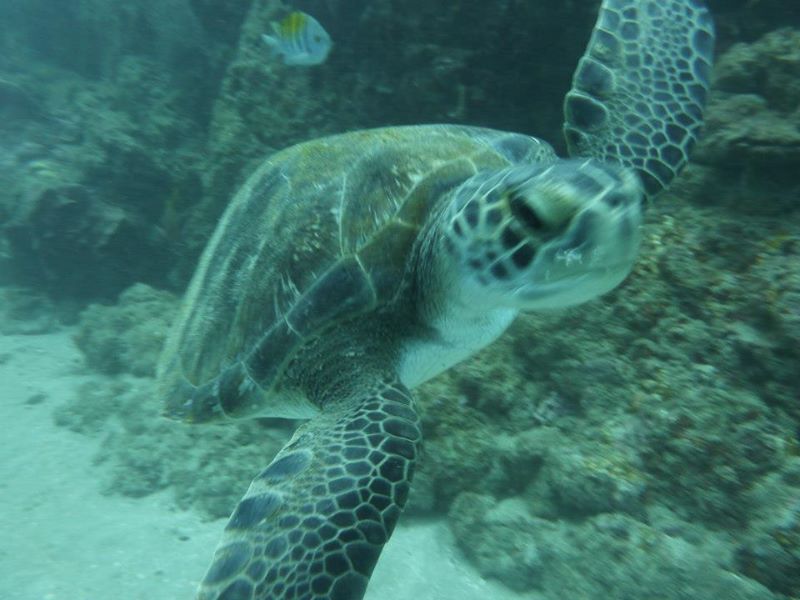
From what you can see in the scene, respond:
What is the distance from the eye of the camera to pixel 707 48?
3.64m

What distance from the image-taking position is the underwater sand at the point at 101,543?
11.1 feet

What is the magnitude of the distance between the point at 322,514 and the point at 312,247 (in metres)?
1.33

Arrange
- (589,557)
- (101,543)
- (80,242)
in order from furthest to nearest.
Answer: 1. (80,242)
2. (101,543)
3. (589,557)

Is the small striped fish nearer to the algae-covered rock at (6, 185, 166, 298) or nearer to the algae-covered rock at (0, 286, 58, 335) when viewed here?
the algae-covered rock at (6, 185, 166, 298)

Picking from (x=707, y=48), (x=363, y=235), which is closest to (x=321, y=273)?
(x=363, y=235)

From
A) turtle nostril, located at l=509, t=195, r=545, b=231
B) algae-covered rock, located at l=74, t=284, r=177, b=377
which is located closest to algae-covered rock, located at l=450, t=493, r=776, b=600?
turtle nostril, located at l=509, t=195, r=545, b=231

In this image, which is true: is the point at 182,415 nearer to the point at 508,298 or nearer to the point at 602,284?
the point at 508,298

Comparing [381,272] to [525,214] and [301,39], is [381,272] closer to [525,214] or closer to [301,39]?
[525,214]

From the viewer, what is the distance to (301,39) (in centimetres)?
559

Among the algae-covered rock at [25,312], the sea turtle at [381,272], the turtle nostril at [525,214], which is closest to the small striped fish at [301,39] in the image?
the sea turtle at [381,272]

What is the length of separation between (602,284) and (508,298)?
14.8 inches

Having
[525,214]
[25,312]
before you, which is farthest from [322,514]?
[25,312]

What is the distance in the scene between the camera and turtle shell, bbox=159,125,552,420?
2.63 metres

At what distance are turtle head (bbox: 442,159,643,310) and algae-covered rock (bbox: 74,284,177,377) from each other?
18.9 feet
